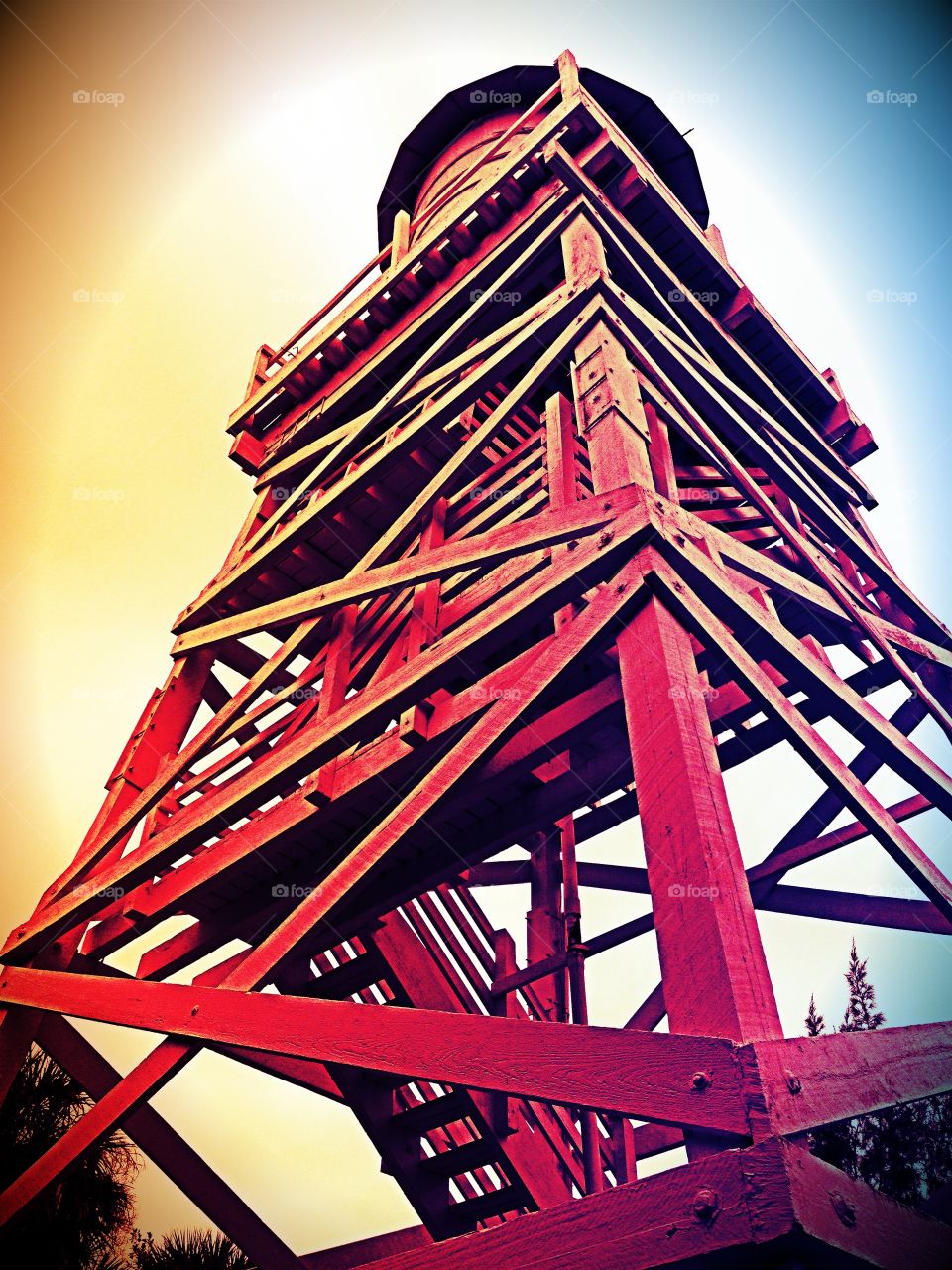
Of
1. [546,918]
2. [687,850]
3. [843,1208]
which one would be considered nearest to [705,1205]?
[843,1208]

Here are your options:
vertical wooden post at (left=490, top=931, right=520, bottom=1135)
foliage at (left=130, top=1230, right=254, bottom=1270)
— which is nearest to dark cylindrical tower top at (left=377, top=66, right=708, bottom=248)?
vertical wooden post at (left=490, top=931, right=520, bottom=1135)

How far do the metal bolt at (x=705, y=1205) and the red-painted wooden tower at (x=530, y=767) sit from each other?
0.01 meters

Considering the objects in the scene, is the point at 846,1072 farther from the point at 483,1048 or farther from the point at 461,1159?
the point at 461,1159

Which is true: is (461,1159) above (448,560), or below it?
below

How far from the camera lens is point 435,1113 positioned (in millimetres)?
4695

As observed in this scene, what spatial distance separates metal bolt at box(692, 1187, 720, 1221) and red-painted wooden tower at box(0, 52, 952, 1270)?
0.01m

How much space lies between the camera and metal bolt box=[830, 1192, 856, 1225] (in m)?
1.75

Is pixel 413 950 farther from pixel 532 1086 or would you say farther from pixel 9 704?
pixel 9 704

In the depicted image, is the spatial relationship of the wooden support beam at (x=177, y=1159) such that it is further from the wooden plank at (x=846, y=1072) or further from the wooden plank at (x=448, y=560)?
the wooden plank at (x=846, y=1072)

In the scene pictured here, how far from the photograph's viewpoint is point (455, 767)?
9.98 ft

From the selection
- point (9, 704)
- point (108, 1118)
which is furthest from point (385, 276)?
point (9, 704)

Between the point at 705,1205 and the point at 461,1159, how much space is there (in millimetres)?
3655

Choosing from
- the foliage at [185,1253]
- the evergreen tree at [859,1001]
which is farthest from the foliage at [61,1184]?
the evergreen tree at [859,1001]

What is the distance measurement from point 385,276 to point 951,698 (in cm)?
586
